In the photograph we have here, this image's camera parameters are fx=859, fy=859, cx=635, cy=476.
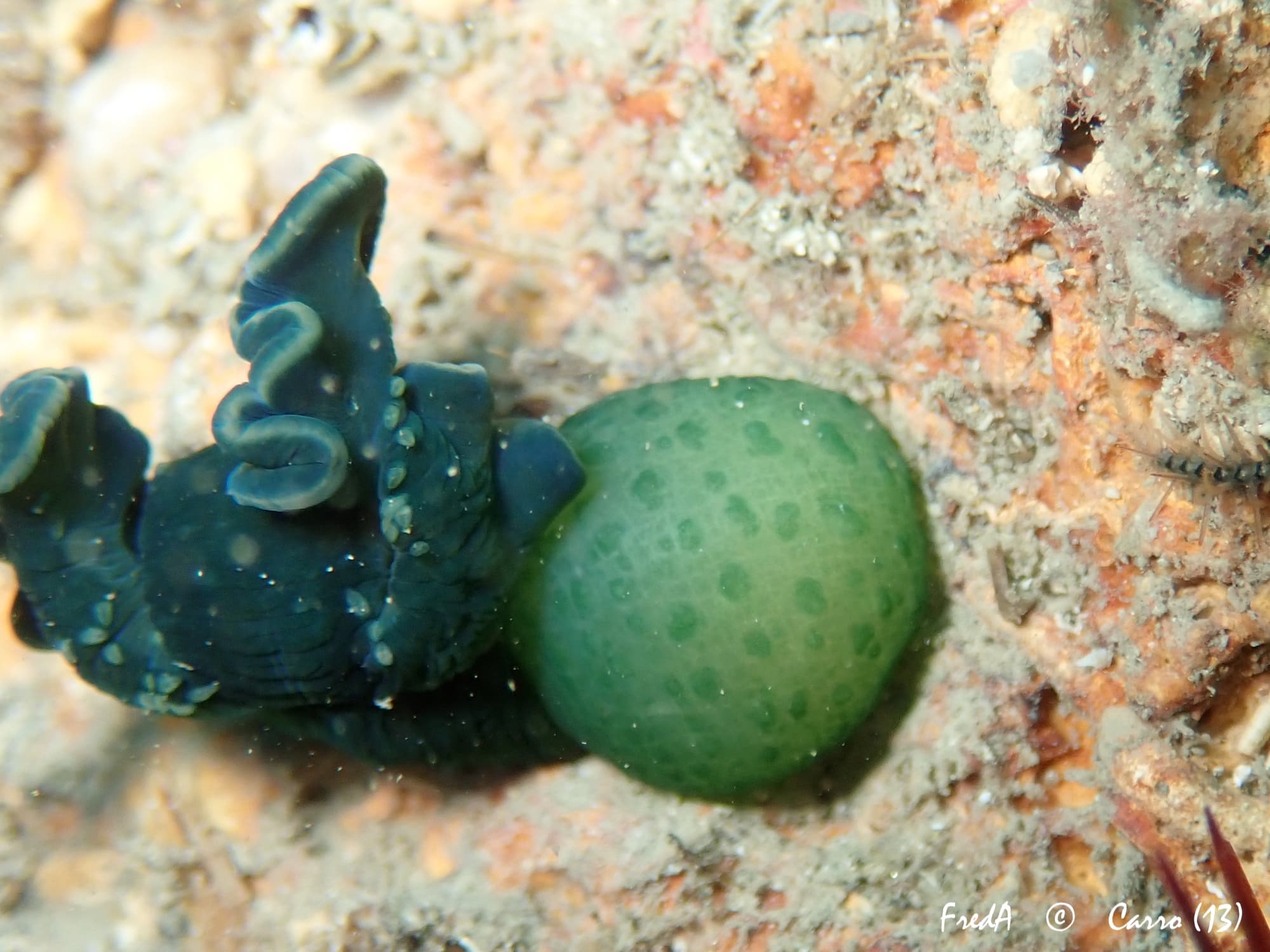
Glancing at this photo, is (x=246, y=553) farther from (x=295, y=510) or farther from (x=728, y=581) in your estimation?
(x=728, y=581)

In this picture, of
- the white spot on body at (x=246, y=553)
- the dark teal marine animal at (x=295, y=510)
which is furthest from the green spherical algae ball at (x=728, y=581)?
the white spot on body at (x=246, y=553)

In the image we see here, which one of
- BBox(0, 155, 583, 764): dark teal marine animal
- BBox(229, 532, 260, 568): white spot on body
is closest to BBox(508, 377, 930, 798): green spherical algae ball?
BBox(0, 155, 583, 764): dark teal marine animal

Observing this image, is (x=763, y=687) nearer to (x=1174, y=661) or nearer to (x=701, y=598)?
(x=701, y=598)

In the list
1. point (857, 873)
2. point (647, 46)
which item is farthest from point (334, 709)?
point (647, 46)

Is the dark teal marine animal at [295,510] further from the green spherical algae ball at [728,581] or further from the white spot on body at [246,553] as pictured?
the green spherical algae ball at [728,581]

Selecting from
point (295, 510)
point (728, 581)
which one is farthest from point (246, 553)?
point (728, 581)

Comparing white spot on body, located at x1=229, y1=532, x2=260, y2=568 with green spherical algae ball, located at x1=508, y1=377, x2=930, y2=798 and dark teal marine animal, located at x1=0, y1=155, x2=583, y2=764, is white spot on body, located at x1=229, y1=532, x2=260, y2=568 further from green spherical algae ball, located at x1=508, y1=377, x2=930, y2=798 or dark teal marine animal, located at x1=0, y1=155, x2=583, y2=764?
green spherical algae ball, located at x1=508, y1=377, x2=930, y2=798
